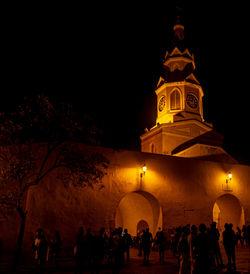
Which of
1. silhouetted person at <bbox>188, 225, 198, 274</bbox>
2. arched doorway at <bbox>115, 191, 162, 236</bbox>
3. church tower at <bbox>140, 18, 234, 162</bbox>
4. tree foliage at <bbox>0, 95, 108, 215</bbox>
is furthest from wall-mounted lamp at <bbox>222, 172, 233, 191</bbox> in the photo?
silhouetted person at <bbox>188, 225, 198, 274</bbox>

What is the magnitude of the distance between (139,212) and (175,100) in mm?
16401

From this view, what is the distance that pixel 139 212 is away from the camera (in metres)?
23.0

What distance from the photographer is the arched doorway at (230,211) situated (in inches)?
893

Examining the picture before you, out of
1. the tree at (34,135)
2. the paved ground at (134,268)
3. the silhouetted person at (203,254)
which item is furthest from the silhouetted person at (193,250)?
the tree at (34,135)

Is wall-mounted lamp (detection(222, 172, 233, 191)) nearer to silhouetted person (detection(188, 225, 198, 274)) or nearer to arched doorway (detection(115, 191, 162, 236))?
arched doorway (detection(115, 191, 162, 236))

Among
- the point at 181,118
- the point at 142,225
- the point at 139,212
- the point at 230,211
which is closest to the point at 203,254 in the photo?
the point at 139,212

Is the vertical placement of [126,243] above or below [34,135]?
below

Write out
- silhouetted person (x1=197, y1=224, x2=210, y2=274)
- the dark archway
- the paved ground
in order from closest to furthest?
silhouetted person (x1=197, y1=224, x2=210, y2=274) < the paved ground < the dark archway

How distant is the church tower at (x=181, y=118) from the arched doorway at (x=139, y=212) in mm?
9232

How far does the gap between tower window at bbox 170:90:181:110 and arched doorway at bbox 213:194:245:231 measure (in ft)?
46.3

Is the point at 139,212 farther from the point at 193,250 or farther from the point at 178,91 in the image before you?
the point at 178,91

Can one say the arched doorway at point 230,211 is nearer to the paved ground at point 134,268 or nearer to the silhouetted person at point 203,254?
the paved ground at point 134,268

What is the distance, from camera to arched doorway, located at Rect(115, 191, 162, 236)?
798 inches

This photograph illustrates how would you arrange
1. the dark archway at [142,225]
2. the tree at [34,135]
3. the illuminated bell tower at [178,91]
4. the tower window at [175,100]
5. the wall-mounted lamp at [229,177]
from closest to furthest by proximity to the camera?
the tree at [34,135] → the wall-mounted lamp at [229,177] → the dark archway at [142,225] → the illuminated bell tower at [178,91] → the tower window at [175,100]
